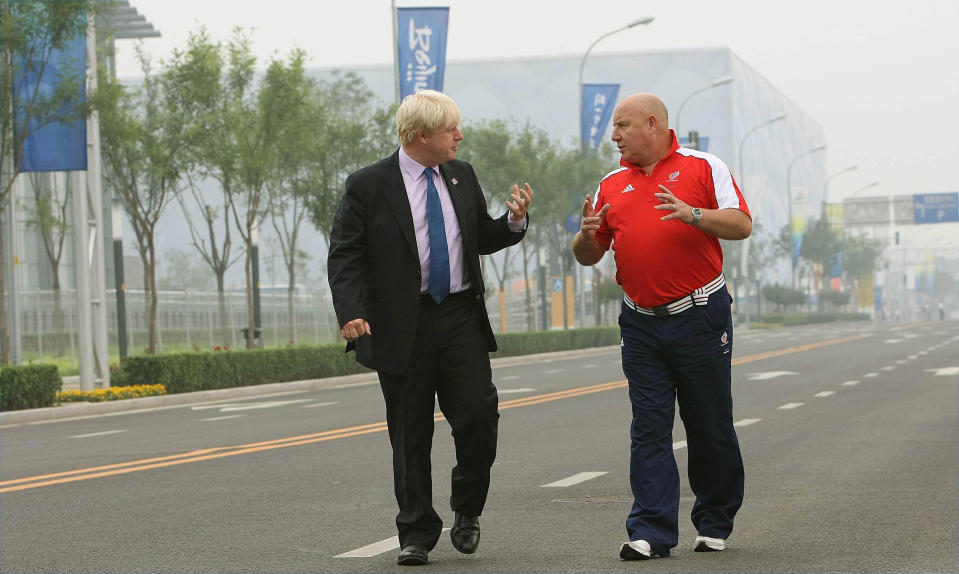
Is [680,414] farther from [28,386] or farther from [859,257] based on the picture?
[859,257]

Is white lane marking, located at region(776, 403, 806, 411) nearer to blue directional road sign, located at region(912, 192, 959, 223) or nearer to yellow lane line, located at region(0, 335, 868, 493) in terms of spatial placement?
yellow lane line, located at region(0, 335, 868, 493)

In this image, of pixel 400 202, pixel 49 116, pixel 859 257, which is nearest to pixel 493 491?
pixel 400 202

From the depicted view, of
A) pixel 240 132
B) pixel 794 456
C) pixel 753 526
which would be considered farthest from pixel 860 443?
pixel 240 132

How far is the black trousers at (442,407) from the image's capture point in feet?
19.1

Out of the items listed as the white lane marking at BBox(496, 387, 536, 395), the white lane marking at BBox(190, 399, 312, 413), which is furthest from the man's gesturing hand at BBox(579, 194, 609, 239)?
the white lane marking at BBox(496, 387, 536, 395)

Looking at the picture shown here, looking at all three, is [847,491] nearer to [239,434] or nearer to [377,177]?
[377,177]

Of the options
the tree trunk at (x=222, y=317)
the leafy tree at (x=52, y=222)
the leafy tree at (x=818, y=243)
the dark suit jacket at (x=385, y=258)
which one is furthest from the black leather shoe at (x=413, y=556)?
the leafy tree at (x=818, y=243)

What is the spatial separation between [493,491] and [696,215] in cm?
353

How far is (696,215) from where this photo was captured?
5652mm

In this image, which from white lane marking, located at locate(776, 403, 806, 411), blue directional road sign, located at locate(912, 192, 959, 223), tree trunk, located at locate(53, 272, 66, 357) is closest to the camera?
white lane marking, located at locate(776, 403, 806, 411)

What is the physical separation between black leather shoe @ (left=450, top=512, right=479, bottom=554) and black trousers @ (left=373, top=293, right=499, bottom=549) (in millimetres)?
64

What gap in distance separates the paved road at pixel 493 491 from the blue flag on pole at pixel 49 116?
17.7ft

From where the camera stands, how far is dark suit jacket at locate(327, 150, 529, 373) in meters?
5.78

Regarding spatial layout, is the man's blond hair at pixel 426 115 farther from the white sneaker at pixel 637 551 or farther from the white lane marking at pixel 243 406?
the white lane marking at pixel 243 406
